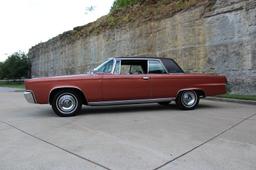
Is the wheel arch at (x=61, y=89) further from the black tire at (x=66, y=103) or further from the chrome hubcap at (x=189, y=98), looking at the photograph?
the chrome hubcap at (x=189, y=98)

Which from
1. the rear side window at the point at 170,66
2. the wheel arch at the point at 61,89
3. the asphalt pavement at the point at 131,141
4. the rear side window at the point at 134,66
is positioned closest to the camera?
the asphalt pavement at the point at 131,141

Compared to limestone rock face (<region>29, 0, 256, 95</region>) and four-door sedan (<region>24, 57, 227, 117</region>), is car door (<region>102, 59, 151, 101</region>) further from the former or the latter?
limestone rock face (<region>29, 0, 256, 95</region>)

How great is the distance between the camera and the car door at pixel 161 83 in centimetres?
992

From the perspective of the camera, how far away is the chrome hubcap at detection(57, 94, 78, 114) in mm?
9227

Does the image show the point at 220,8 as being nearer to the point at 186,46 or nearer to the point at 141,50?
the point at 186,46

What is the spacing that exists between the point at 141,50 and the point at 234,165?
15.8 m

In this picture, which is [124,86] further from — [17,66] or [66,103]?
[17,66]

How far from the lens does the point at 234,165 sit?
4664 millimetres

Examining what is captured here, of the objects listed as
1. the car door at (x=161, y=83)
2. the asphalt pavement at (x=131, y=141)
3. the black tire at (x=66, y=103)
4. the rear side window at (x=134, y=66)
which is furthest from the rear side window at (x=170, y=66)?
the black tire at (x=66, y=103)

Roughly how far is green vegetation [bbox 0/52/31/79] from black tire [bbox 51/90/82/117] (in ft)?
124

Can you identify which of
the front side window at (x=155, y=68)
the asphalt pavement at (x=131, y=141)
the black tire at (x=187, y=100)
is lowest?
the asphalt pavement at (x=131, y=141)

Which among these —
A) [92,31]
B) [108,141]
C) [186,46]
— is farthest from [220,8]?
[92,31]

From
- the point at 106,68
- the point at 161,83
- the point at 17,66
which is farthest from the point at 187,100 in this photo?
the point at 17,66

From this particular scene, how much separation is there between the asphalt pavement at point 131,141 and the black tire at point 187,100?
70 cm
